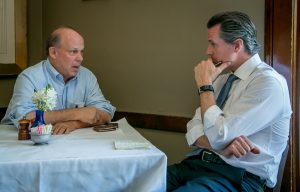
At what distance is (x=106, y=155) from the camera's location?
1.28 metres

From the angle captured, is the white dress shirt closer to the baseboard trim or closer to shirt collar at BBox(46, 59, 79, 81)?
the baseboard trim

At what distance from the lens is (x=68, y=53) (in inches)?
83.8

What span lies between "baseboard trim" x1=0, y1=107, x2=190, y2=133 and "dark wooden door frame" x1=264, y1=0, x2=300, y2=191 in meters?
0.70

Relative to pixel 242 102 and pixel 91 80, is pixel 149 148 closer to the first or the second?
pixel 242 102

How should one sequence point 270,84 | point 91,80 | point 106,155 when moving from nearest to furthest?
point 106,155, point 270,84, point 91,80

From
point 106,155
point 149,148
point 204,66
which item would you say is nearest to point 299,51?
point 204,66

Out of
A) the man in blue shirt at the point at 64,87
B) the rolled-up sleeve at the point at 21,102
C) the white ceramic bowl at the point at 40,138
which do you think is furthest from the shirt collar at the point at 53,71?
the white ceramic bowl at the point at 40,138

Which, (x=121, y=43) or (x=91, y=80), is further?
(x=121, y=43)

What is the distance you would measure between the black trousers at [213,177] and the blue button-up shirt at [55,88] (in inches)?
27.6

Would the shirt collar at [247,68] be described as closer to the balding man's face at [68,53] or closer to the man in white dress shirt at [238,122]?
the man in white dress shirt at [238,122]

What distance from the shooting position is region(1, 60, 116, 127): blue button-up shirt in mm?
1885

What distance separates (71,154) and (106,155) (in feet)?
0.44

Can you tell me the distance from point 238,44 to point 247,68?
12 centimetres

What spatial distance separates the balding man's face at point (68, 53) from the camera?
213 centimetres
